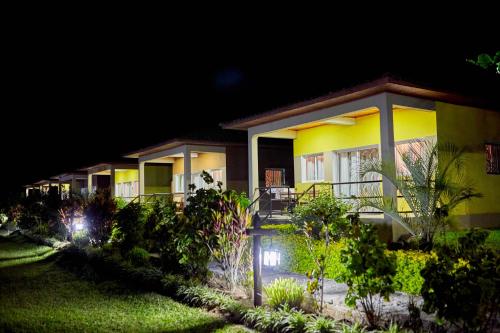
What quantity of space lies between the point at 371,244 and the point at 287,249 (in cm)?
490

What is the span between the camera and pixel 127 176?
30.3 m

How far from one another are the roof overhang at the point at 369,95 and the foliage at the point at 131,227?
431cm

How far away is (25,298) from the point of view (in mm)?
8555

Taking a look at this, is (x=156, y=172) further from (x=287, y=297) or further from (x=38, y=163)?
(x=38, y=163)

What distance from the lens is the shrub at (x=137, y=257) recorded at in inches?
430

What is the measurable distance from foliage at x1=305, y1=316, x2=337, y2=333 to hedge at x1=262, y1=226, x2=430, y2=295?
1.73 feet

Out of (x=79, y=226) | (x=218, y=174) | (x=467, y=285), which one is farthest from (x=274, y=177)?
(x=467, y=285)

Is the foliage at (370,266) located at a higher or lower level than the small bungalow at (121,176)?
lower

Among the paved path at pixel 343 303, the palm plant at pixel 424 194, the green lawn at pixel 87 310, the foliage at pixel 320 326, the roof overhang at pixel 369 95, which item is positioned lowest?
the green lawn at pixel 87 310

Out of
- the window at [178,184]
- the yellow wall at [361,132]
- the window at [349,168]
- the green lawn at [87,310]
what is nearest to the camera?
the green lawn at [87,310]

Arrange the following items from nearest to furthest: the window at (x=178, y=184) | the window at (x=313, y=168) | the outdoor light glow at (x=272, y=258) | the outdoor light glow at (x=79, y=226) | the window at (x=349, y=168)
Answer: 1. the outdoor light glow at (x=272, y=258)
2. the window at (x=349, y=168)
3. the outdoor light glow at (x=79, y=226)
4. the window at (x=313, y=168)
5. the window at (x=178, y=184)

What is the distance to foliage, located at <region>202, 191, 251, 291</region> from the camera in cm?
807

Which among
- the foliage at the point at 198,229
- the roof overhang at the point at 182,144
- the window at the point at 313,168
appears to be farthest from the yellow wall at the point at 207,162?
the foliage at the point at 198,229

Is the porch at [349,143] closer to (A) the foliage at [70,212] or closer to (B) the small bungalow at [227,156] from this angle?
(B) the small bungalow at [227,156]
